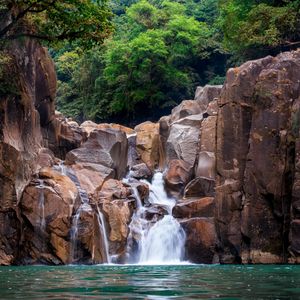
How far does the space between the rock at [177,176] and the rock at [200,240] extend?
16.5ft

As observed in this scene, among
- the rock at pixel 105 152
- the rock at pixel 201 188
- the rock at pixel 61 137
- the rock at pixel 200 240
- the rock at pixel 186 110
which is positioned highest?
the rock at pixel 186 110

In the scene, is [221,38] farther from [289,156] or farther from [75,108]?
[289,156]

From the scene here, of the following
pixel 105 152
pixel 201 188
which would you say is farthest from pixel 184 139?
pixel 201 188

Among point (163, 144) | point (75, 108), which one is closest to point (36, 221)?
point (163, 144)

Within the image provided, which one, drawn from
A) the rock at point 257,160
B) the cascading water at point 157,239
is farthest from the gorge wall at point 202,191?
the cascading water at point 157,239

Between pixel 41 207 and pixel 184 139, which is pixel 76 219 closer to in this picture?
pixel 41 207

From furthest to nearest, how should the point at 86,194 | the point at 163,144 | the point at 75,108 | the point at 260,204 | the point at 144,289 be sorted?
the point at 75,108, the point at 163,144, the point at 86,194, the point at 260,204, the point at 144,289

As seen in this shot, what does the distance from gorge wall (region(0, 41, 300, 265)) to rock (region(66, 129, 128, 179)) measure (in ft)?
1.93

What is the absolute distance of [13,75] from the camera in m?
26.5

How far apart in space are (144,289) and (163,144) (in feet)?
91.7

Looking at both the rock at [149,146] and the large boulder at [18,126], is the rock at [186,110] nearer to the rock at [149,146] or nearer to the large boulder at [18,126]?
the rock at [149,146]

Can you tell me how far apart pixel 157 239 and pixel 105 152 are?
6495 millimetres

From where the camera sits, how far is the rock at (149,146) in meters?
36.1

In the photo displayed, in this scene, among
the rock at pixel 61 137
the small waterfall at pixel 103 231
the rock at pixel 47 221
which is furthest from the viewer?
the rock at pixel 61 137
